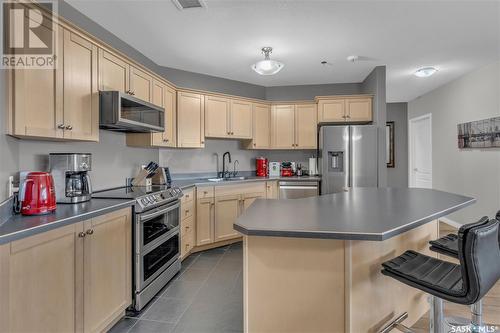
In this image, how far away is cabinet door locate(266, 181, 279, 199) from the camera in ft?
14.8

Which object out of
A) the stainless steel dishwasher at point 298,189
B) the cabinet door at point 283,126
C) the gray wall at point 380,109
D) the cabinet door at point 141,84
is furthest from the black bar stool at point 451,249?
the cabinet door at point 283,126

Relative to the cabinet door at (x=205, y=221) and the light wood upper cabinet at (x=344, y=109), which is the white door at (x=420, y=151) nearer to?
the light wood upper cabinet at (x=344, y=109)

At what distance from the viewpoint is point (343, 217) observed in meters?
1.64

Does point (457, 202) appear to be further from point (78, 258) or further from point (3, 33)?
point (3, 33)

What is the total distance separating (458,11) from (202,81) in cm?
329

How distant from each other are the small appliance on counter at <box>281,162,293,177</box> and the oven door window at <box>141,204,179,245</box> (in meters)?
2.35

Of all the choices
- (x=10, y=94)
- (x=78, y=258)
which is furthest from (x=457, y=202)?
(x=10, y=94)

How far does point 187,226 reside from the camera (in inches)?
142

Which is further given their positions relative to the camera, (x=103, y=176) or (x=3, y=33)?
(x=103, y=176)

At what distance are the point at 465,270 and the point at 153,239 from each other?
2.28m

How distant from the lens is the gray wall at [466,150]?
13.6ft

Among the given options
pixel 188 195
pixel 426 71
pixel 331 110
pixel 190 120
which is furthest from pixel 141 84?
pixel 426 71

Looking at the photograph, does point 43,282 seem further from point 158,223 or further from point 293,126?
point 293,126
